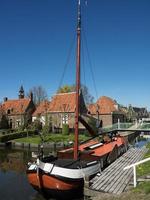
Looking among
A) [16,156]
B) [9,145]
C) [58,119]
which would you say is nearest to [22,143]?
[9,145]

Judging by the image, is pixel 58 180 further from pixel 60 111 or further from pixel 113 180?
pixel 60 111

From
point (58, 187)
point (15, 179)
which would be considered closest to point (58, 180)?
point (58, 187)

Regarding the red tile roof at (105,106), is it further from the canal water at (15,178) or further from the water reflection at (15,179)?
the water reflection at (15,179)

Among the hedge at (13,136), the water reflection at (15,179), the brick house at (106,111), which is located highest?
the brick house at (106,111)

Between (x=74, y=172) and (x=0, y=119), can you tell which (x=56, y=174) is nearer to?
(x=74, y=172)

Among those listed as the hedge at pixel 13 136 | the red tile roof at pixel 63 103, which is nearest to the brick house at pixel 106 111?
the red tile roof at pixel 63 103

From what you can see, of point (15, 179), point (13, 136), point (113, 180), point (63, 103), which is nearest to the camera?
point (113, 180)

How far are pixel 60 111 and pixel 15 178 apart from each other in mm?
38600

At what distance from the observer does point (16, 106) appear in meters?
69.7

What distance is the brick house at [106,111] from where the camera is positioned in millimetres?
60969

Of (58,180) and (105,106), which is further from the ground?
(105,106)

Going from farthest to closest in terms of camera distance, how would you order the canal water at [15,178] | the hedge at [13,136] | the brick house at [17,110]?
the brick house at [17,110]
the hedge at [13,136]
the canal water at [15,178]

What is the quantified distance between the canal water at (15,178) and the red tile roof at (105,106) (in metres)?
29.1

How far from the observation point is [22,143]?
41.5 meters
